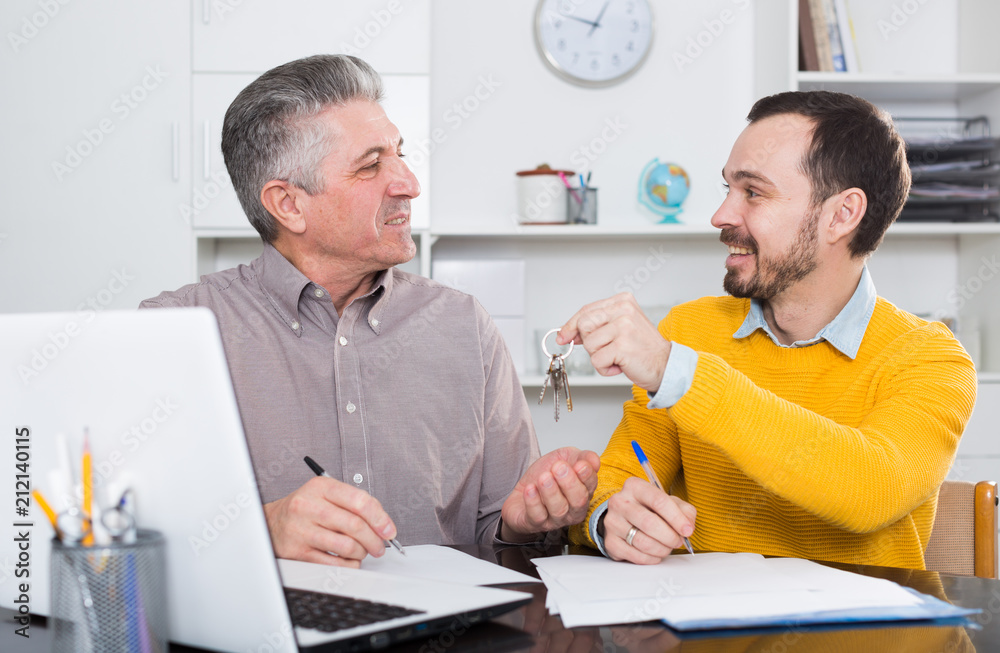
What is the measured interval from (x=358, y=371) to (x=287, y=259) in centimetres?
31

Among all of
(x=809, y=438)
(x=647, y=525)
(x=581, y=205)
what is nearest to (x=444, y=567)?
(x=647, y=525)

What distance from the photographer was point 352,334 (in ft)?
4.85

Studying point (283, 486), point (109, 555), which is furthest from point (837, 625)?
point (283, 486)

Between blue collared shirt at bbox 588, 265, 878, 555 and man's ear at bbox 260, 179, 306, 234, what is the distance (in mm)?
811

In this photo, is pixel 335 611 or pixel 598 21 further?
pixel 598 21

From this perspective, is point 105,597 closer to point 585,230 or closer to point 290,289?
point 290,289

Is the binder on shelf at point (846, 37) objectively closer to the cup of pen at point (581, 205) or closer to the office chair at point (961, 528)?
the cup of pen at point (581, 205)

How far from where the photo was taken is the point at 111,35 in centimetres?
255

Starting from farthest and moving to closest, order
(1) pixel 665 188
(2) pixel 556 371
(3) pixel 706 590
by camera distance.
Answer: (1) pixel 665 188, (2) pixel 556 371, (3) pixel 706 590

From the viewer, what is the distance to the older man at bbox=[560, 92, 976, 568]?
100 cm

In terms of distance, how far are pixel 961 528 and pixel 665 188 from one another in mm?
1701

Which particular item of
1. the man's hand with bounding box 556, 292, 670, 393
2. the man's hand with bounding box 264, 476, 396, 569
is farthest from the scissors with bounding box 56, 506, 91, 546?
the man's hand with bounding box 556, 292, 670, 393

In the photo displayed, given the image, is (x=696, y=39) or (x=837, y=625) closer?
(x=837, y=625)

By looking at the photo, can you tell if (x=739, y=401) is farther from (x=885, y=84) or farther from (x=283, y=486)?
(x=885, y=84)
